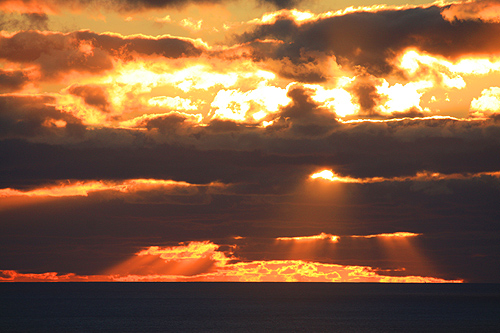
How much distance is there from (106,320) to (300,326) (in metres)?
61.1

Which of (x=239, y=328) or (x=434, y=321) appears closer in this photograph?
(x=239, y=328)

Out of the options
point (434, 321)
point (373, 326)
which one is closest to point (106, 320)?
point (373, 326)

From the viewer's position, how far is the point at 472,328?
17150 centimetres

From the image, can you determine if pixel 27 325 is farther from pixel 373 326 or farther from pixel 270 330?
pixel 373 326

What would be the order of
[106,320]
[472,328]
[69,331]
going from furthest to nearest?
[106,320] < [472,328] < [69,331]

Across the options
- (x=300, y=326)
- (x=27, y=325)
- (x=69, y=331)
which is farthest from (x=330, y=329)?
(x=27, y=325)

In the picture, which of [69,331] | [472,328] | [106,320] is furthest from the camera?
[106,320]

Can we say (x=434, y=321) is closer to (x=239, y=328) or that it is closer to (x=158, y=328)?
(x=239, y=328)

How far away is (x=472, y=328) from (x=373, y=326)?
26.5 metres

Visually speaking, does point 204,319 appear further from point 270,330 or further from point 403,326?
point 403,326

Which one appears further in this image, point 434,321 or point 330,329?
point 434,321

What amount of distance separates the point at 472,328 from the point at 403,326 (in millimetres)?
18701

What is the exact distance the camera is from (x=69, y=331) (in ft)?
525

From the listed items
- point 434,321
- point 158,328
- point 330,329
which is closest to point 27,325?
point 158,328
